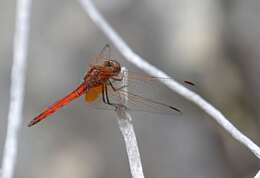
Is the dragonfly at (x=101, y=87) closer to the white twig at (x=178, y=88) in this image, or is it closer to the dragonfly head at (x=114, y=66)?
the dragonfly head at (x=114, y=66)

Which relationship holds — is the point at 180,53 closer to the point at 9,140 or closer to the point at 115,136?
the point at 115,136

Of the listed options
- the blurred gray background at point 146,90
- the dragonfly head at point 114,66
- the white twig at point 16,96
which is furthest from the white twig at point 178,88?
the blurred gray background at point 146,90

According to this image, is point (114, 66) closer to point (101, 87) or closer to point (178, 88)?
point (101, 87)

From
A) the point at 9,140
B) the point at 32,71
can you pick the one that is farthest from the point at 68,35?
the point at 9,140

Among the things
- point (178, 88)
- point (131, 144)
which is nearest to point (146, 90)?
point (178, 88)

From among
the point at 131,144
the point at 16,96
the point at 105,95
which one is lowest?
the point at 131,144

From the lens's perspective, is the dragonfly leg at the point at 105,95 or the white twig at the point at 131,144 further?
the dragonfly leg at the point at 105,95
